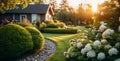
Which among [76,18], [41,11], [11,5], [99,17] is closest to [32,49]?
[11,5]

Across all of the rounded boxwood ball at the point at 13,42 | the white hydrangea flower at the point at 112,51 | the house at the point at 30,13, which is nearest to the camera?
the white hydrangea flower at the point at 112,51

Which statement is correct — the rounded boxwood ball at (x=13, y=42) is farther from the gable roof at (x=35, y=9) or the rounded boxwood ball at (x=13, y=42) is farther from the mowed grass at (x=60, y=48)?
the gable roof at (x=35, y=9)

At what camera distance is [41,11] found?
4444cm

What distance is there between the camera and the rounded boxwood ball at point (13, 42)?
14.8 meters

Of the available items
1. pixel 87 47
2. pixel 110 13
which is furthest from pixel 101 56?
pixel 110 13

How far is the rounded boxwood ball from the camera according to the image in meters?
14.8

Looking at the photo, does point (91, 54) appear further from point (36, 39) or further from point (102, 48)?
point (36, 39)

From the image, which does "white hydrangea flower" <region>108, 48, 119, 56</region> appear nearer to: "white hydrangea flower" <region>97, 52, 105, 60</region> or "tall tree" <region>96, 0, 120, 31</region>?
"white hydrangea flower" <region>97, 52, 105, 60</region>

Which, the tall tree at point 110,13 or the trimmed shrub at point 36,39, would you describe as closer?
the tall tree at point 110,13

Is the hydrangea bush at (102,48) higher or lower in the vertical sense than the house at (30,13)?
higher

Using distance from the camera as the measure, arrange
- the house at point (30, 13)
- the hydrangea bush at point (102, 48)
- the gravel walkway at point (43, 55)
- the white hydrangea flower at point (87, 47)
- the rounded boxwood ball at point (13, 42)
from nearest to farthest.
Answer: the hydrangea bush at point (102, 48) → the white hydrangea flower at point (87, 47) → the rounded boxwood ball at point (13, 42) → the gravel walkway at point (43, 55) → the house at point (30, 13)

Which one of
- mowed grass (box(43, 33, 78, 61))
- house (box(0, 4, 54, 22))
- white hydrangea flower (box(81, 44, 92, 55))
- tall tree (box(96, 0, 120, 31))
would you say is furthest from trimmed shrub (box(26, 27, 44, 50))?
house (box(0, 4, 54, 22))

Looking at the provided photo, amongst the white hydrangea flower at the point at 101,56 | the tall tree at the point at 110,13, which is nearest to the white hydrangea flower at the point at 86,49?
the white hydrangea flower at the point at 101,56

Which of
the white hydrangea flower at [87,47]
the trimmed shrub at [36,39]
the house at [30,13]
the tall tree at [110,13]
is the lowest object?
the house at [30,13]
